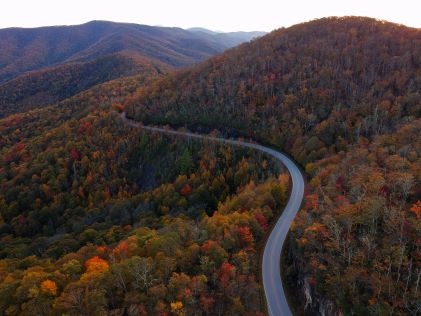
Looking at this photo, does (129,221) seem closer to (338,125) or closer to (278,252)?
(278,252)

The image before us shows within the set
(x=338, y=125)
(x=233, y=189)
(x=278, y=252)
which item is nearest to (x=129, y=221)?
(x=233, y=189)

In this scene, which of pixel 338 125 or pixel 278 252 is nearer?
pixel 278 252

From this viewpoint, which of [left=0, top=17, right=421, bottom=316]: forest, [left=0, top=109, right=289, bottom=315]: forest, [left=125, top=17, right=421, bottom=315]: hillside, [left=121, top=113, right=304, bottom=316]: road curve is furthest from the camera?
[left=121, top=113, right=304, bottom=316]: road curve

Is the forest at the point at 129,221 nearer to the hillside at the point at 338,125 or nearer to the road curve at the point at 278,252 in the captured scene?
the road curve at the point at 278,252

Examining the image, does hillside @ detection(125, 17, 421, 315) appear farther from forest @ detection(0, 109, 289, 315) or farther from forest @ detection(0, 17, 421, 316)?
forest @ detection(0, 109, 289, 315)

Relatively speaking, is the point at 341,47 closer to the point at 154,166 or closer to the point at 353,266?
the point at 154,166

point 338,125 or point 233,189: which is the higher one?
point 338,125

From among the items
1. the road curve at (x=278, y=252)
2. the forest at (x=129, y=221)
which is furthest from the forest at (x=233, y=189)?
the road curve at (x=278, y=252)

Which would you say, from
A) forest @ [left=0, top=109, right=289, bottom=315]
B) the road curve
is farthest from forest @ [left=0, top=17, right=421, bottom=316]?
the road curve
